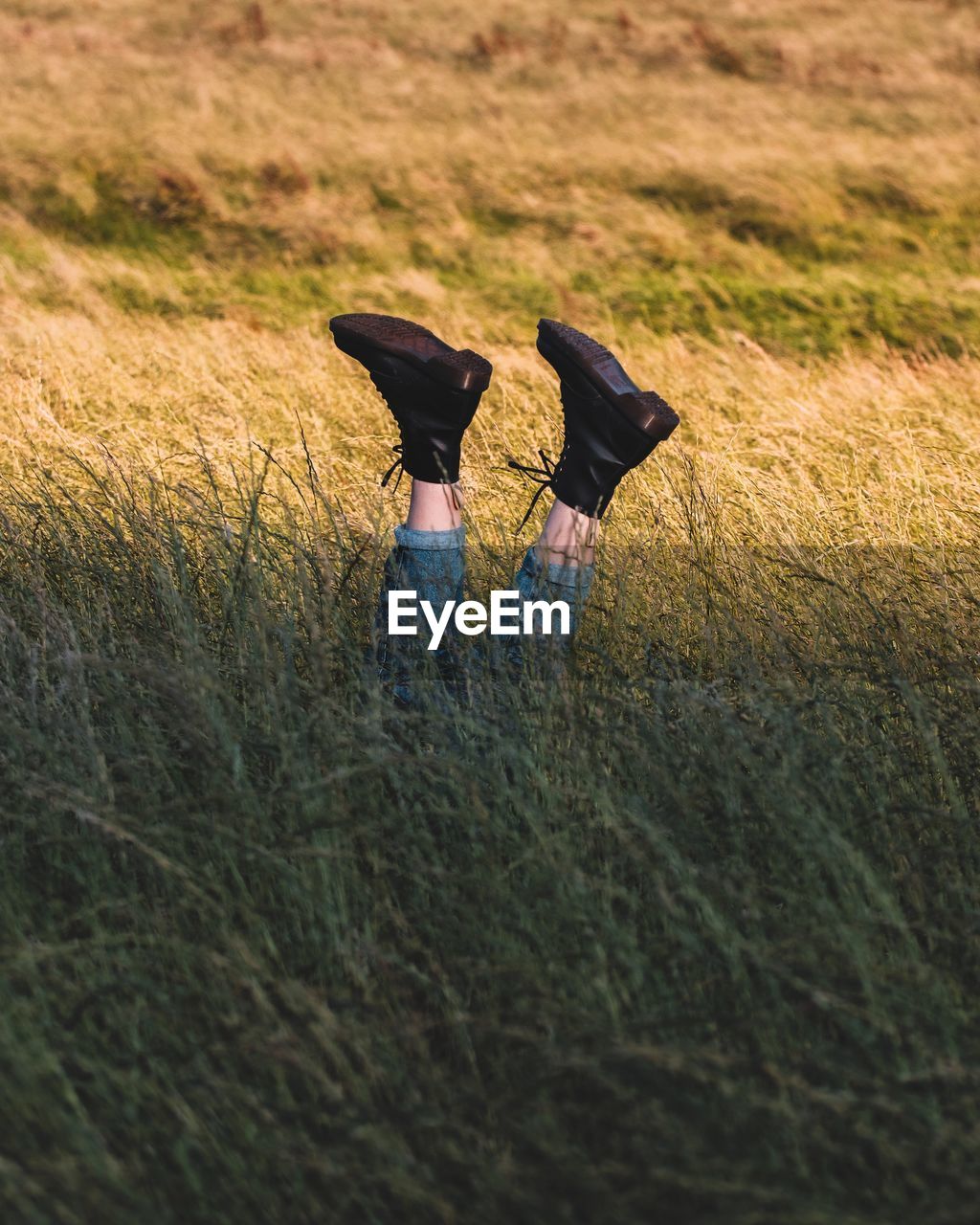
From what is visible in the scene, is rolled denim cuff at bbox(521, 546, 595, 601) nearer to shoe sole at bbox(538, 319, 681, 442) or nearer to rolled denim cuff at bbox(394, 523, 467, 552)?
rolled denim cuff at bbox(394, 523, 467, 552)

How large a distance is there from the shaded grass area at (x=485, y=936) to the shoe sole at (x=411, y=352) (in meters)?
0.62

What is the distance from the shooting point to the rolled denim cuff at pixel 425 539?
3715 mm

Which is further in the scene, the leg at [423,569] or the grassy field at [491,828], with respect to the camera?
the leg at [423,569]

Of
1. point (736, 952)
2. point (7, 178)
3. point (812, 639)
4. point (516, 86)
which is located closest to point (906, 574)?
point (812, 639)

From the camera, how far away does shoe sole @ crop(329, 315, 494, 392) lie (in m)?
3.59

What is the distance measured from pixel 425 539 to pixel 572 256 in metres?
8.67

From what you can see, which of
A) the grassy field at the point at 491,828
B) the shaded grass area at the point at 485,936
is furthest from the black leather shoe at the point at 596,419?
the shaded grass area at the point at 485,936

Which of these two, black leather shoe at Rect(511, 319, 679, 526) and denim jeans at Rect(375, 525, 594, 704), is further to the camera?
black leather shoe at Rect(511, 319, 679, 526)

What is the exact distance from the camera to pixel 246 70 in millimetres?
18328

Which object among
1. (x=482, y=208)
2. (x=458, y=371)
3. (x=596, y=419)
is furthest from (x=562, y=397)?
(x=482, y=208)

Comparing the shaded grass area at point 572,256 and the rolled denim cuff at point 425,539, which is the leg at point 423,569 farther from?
the shaded grass area at point 572,256

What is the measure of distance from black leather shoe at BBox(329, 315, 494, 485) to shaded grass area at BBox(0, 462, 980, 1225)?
0.55m

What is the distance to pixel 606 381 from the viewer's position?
11.8ft

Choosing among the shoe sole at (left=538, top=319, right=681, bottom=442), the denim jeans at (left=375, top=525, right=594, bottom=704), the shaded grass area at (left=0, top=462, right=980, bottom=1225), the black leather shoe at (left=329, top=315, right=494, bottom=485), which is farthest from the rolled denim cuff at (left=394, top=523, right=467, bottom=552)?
the shoe sole at (left=538, top=319, right=681, bottom=442)
